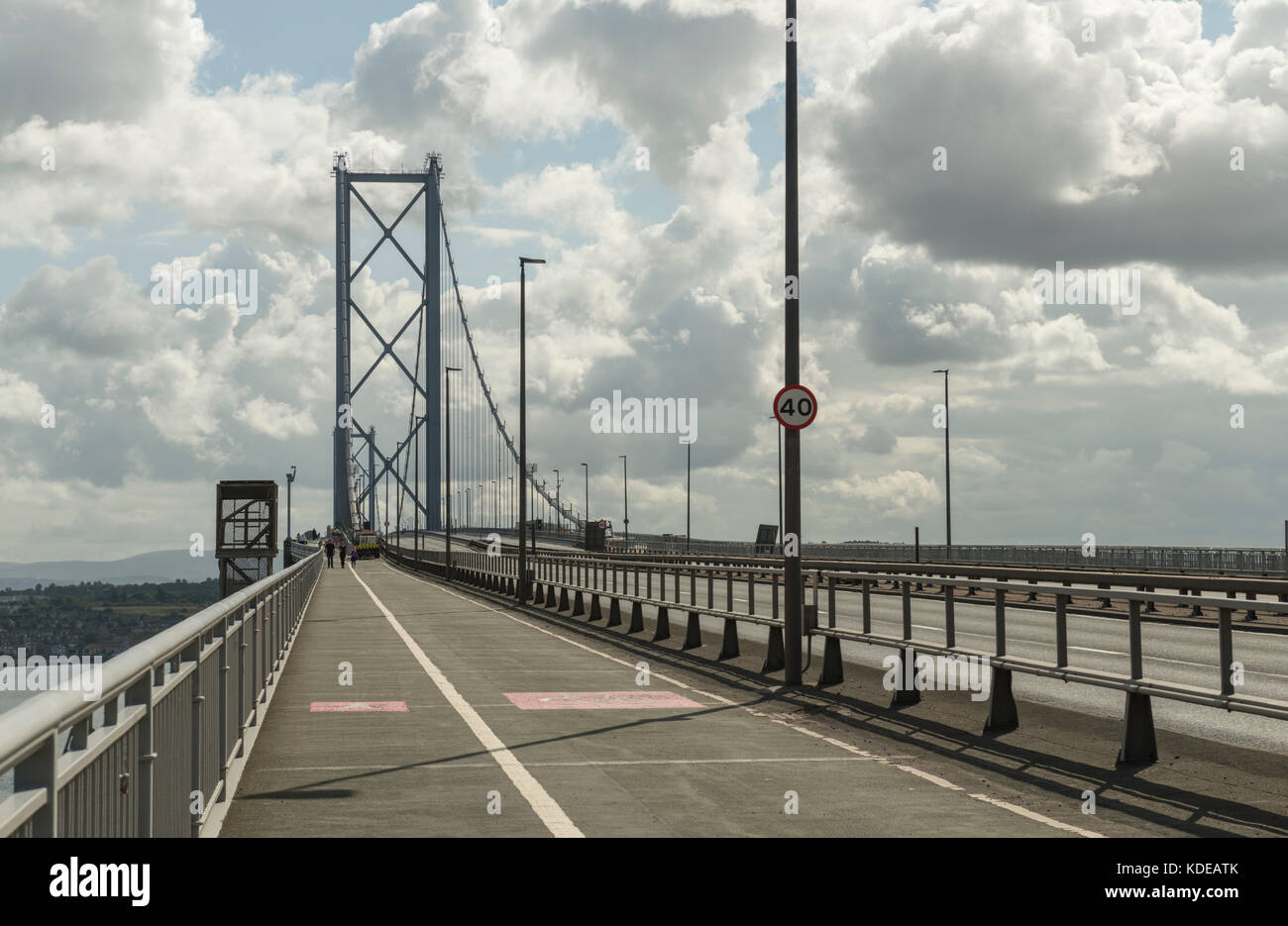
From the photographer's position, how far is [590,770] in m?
11.9

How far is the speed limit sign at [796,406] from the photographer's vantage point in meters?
18.3

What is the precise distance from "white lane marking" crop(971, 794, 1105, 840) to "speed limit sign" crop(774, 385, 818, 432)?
26.8 feet

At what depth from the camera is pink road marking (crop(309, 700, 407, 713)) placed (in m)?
16.6

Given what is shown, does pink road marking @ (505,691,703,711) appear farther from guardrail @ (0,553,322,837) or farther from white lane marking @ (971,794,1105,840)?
white lane marking @ (971,794,1105,840)

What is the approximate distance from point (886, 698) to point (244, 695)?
24.1 feet

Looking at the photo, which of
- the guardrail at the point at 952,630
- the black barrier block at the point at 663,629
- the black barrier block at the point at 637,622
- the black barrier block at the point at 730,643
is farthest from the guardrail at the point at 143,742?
the black barrier block at the point at 637,622

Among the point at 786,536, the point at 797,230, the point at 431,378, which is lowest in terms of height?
the point at 786,536

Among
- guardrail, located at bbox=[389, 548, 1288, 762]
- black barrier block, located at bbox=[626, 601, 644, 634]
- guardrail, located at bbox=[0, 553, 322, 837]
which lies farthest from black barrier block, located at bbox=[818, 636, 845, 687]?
black barrier block, located at bbox=[626, 601, 644, 634]
